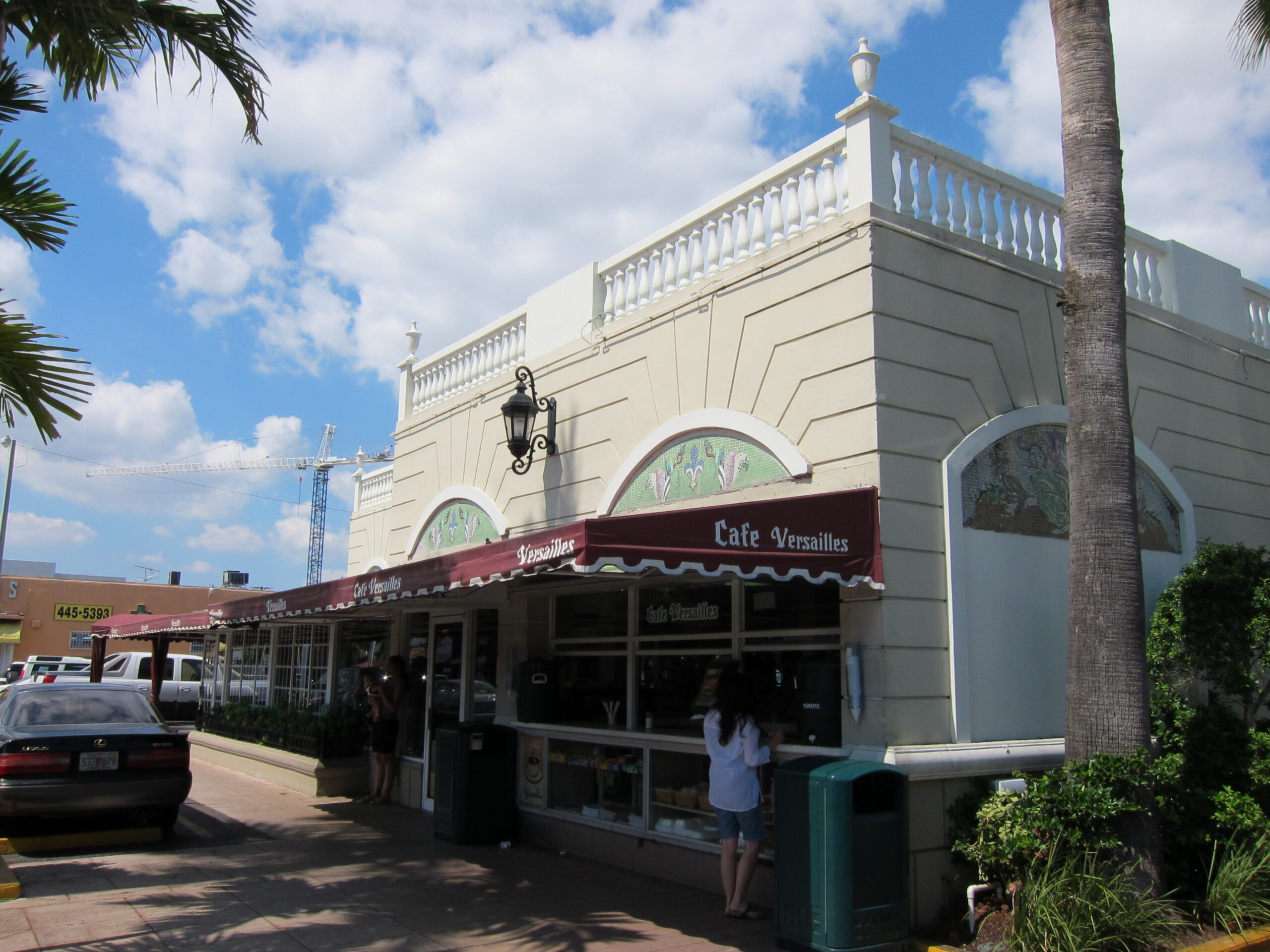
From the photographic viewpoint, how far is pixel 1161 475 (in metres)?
9.39

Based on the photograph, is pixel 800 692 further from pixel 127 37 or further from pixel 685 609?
pixel 127 37

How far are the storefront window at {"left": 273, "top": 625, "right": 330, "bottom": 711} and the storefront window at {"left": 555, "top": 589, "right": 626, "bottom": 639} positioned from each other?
6175 millimetres

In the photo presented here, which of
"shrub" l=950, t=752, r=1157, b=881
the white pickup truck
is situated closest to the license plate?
"shrub" l=950, t=752, r=1157, b=881

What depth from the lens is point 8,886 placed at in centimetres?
754

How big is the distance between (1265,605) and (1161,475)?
7.31 ft

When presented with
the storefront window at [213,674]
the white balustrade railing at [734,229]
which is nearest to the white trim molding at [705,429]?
the white balustrade railing at [734,229]

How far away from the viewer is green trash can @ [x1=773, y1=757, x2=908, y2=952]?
613 cm

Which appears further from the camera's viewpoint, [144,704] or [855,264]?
[144,704]

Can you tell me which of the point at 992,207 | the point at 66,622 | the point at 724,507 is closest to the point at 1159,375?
the point at 992,207

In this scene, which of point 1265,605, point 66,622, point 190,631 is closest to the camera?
point 1265,605

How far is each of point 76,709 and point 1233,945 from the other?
10198 mm

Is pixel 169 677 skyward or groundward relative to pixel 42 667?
groundward

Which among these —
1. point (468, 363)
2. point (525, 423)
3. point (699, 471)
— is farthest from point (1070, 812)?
point (468, 363)

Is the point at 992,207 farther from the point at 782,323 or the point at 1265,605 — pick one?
the point at 1265,605
